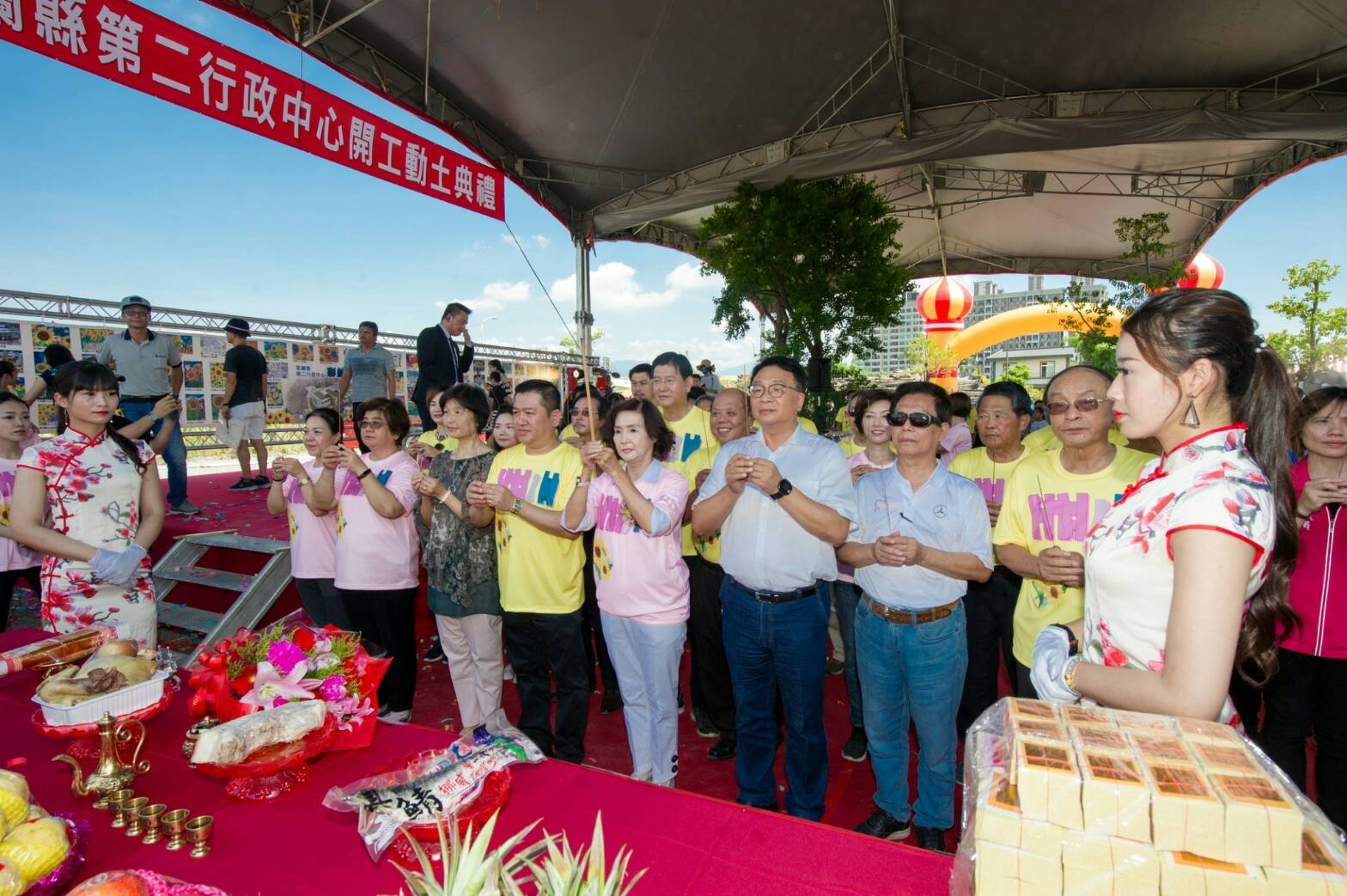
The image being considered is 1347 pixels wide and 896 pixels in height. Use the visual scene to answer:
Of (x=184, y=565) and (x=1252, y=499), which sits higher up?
(x=1252, y=499)

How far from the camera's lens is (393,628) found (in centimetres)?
299

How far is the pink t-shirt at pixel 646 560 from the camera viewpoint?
94.0 inches

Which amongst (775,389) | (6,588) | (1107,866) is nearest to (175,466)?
(6,588)

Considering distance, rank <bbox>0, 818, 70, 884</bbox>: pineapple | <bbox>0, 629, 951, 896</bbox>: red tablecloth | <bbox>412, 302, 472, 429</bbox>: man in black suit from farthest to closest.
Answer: <bbox>412, 302, 472, 429</bbox>: man in black suit → <bbox>0, 629, 951, 896</bbox>: red tablecloth → <bbox>0, 818, 70, 884</bbox>: pineapple

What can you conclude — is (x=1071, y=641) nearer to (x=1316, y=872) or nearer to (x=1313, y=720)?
(x=1316, y=872)

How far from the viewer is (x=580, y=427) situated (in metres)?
3.63

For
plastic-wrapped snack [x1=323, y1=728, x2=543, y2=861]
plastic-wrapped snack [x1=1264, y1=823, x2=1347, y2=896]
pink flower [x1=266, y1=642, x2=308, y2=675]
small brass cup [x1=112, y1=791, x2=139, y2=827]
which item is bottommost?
small brass cup [x1=112, y1=791, x2=139, y2=827]

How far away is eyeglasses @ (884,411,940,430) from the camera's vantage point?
2215mm

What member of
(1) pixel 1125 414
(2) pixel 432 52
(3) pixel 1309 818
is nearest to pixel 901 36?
(2) pixel 432 52

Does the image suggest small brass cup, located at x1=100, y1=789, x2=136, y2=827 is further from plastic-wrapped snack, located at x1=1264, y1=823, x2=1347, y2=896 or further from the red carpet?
plastic-wrapped snack, located at x1=1264, y1=823, x2=1347, y2=896

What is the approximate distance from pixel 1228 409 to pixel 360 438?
3147 millimetres

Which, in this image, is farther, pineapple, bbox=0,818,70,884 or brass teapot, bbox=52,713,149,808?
brass teapot, bbox=52,713,149,808

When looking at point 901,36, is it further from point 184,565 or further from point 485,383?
point 184,565

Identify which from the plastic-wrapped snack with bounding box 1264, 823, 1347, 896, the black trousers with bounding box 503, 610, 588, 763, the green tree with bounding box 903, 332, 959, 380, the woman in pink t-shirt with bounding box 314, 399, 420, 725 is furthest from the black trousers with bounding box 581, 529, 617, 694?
the green tree with bounding box 903, 332, 959, 380
